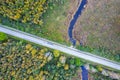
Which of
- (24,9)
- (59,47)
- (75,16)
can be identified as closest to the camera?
(24,9)

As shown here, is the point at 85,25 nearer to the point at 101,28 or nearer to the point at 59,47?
the point at 101,28

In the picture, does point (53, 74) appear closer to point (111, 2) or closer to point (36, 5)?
point (36, 5)

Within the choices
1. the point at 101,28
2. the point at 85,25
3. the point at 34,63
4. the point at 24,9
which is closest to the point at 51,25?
the point at 24,9

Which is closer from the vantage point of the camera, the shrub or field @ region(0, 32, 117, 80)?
field @ region(0, 32, 117, 80)

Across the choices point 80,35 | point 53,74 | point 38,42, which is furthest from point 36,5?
point 53,74

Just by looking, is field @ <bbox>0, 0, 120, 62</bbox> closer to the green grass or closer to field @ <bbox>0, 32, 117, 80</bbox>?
the green grass

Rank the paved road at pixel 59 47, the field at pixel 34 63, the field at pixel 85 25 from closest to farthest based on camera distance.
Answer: the field at pixel 34 63 → the field at pixel 85 25 → the paved road at pixel 59 47

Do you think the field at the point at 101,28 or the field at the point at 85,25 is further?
the field at the point at 85,25

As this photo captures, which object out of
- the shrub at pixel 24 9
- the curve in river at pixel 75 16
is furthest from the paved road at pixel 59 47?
the shrub at pixel 24 9

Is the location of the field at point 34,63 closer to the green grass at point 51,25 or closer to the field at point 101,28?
the green grass at point 51,25

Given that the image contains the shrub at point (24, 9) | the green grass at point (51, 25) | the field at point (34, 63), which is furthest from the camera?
the green grass at point (51, 25)

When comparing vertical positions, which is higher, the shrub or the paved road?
the shrub

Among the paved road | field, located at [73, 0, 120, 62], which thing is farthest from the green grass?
field, located at [73, 0, 120, 62]

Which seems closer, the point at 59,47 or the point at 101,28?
the point at 101,28
